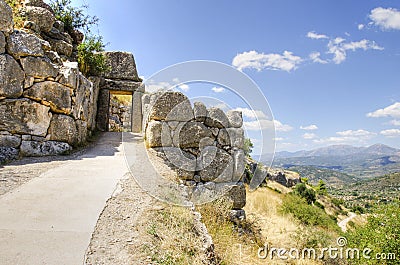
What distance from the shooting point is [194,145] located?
17.9 feet

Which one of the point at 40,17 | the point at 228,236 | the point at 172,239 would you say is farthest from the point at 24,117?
the point at 228,236

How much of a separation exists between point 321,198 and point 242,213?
36825mm

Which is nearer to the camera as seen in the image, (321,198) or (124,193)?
(124,193)

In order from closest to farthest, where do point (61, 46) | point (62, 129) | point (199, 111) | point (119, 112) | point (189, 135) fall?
point (189, 135) < point (199, 111) < point (62, 129) < point (61, 46) < point (119, 112)

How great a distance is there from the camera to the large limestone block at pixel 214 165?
5.40 meters

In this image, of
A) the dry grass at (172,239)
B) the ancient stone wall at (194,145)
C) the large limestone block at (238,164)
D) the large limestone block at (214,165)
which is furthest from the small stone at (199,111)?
the dry grass at (172,239)

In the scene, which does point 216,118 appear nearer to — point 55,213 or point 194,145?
point 194,145

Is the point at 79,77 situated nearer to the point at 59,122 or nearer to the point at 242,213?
the point at 59,122

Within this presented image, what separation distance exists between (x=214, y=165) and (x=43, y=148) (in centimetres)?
406

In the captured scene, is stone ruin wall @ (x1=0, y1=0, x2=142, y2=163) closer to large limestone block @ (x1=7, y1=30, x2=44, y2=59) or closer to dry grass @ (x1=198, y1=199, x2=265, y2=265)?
large limestone block @ (x1=7, y1=30, x2=44, y2=59)

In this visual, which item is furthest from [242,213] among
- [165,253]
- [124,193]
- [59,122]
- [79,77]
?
[79,77]

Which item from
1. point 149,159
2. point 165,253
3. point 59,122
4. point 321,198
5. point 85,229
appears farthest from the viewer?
point 321,198

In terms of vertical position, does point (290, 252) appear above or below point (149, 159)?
below

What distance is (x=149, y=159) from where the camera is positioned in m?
5.16
